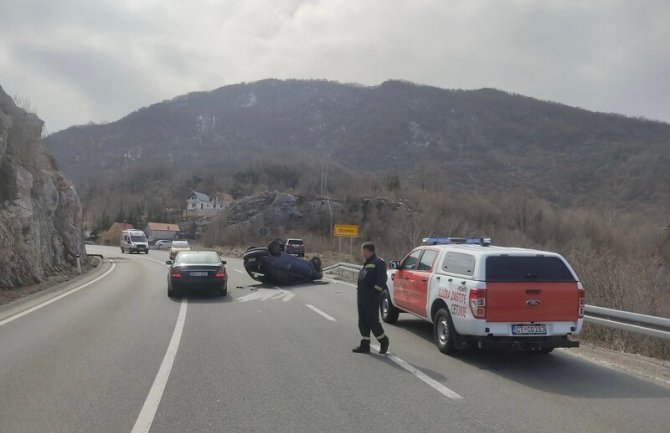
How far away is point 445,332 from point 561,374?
71.3 inches

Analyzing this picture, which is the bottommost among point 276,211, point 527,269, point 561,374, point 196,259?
point 561,374

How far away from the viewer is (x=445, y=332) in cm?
874

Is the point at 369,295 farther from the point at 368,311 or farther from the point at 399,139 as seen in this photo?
the point at 399,139

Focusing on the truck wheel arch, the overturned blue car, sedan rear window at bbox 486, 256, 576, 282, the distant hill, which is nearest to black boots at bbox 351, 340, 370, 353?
the truck wheel arch

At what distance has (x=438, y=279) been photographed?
930 centimetres

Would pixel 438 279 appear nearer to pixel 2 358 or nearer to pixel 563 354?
pixel 563 354

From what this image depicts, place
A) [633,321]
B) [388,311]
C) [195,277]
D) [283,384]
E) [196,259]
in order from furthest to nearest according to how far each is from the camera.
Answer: [196,259] < [195,277] < [388,311] < [633,321] < [283,384]

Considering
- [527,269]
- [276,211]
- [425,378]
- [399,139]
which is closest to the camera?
[425,378]

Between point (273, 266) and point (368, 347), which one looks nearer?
point (368, 347)

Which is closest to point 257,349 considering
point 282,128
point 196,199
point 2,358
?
point 2,358

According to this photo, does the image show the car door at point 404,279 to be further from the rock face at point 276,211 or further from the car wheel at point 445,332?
the rock face at point 276,211

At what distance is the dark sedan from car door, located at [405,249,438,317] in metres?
7.67

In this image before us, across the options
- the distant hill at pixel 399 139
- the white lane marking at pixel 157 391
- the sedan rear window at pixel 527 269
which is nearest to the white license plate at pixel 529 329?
the sedan rear window at pixel 527 269

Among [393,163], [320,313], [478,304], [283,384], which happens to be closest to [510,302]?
[478,304]
